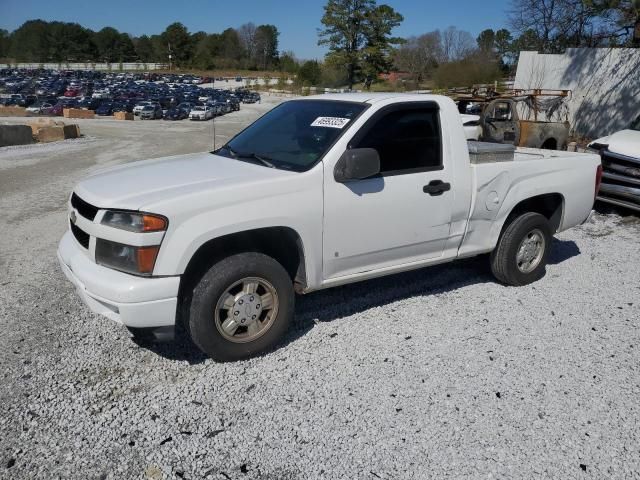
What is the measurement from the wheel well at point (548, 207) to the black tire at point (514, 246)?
0.16 m

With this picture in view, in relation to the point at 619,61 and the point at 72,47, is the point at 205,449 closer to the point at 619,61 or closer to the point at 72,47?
the point at 619,61

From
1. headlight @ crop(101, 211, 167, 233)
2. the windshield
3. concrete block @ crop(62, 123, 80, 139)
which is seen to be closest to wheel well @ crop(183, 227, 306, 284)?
headlight @ crop(101, 211, 167, 233)

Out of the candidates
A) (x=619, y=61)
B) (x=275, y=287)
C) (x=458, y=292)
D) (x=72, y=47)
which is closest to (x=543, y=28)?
(x=619, y=61)

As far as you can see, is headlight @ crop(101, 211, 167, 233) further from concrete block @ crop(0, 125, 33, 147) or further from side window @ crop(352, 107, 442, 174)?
concrete block @ crop(0, 125, 33, 147)

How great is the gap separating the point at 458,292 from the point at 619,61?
49.0ft

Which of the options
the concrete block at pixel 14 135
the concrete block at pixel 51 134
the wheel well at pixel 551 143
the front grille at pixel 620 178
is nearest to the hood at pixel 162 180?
the front grille at pixel 620 178

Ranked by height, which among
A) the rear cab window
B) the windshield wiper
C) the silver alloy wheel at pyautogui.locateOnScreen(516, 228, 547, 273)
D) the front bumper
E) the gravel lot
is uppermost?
the rear cab window

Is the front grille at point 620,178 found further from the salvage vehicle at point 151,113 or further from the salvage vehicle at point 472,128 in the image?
the salvage vehicle at point 151,113

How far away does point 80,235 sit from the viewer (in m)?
3.67

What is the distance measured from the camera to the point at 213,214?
133 inches

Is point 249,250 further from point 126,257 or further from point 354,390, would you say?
point 354,390

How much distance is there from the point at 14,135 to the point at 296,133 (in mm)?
15766

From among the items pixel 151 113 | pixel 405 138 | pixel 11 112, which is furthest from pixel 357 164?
pixel 151 113

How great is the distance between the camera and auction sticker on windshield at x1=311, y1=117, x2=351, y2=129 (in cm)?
400
